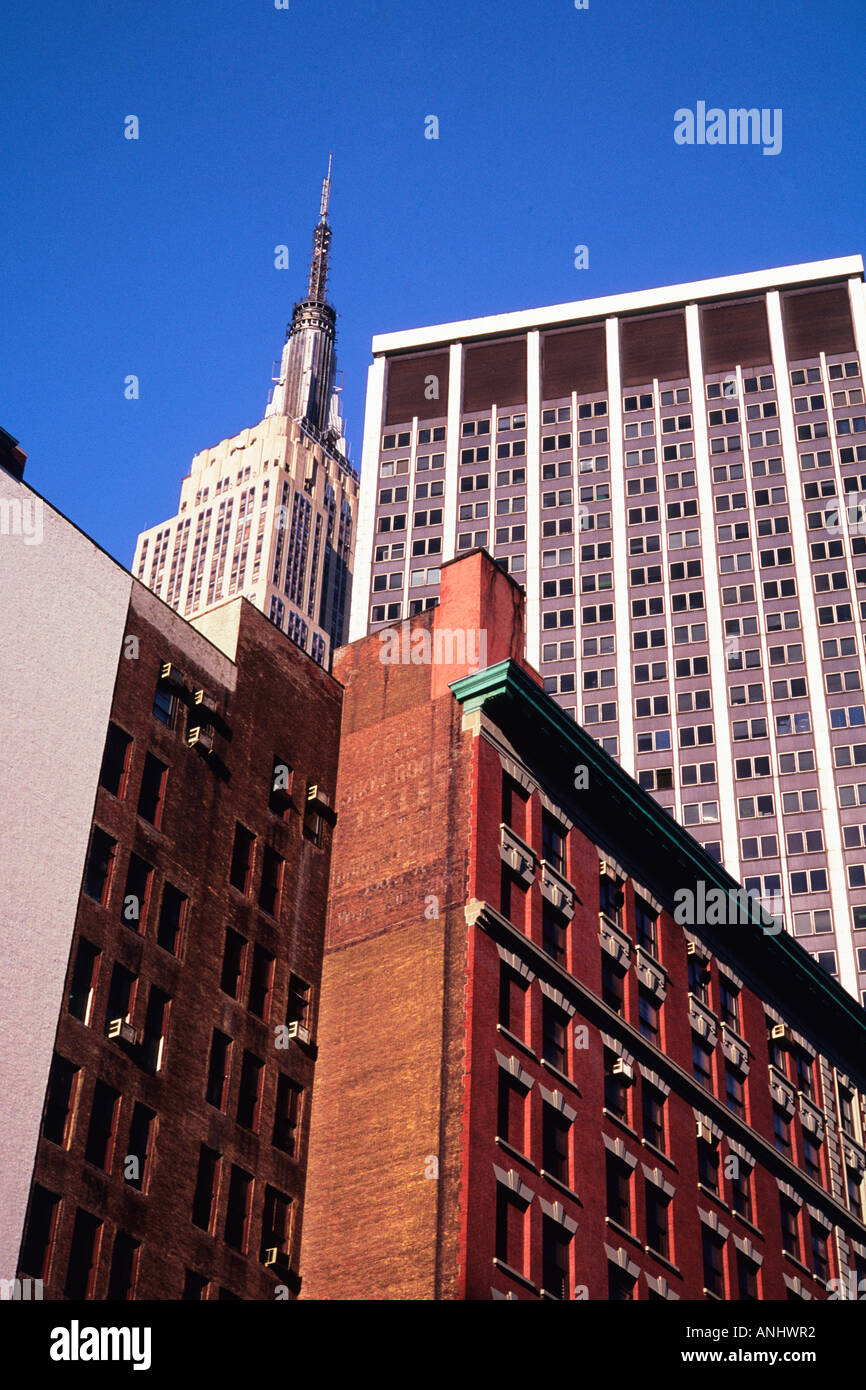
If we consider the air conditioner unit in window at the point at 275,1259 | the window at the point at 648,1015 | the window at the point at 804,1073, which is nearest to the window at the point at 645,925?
the window at the point at 648,1015

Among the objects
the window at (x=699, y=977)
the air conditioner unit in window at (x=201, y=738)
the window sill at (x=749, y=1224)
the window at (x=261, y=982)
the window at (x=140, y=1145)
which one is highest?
the air conditioner unit in window at (x=201, y=738)

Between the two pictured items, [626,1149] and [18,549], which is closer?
[18,549]

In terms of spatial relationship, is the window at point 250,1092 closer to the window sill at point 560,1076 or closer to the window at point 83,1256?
the window at point 83,1256

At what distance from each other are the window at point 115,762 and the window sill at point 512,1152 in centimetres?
1356

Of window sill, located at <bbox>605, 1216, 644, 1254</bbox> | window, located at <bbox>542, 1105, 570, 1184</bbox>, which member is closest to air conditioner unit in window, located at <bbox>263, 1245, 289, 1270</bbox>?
window, located at <bbox>542, 1105, 570, 1184</bbox>

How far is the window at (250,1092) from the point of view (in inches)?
1901

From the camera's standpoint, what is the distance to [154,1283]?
42.7m

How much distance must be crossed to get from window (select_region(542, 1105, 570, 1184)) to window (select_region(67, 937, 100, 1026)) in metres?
12.8

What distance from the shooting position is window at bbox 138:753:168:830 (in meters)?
49.6

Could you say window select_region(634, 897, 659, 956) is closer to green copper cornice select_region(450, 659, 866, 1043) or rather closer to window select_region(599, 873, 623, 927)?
window select_region(599, 873, 623, 927)

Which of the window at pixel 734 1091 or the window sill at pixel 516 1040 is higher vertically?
the window at pixel 734 1091

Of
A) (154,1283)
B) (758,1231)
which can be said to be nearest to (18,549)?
(154,1283)
